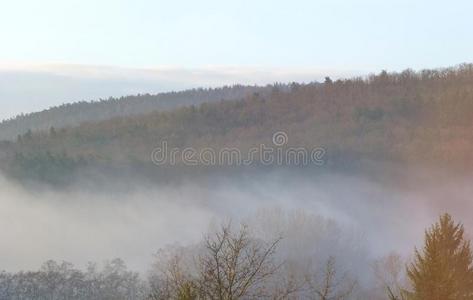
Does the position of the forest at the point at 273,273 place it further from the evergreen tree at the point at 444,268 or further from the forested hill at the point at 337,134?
the forested hill at the point at 337,134

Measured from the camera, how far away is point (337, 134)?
6969 inches

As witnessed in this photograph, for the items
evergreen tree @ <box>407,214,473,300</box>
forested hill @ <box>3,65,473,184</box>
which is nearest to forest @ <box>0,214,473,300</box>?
evergreen tree @ <box>407,214,473,300</box>

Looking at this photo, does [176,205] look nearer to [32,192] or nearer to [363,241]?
[32,192]

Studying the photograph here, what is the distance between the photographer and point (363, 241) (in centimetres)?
11438

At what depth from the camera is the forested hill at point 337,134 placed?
545 ft

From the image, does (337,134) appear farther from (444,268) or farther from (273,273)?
(273,273)

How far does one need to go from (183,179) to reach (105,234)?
22.2m

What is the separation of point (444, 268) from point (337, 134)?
156833 millimetres

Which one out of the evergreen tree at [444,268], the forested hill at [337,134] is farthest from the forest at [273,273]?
the forested hill at [337,134]

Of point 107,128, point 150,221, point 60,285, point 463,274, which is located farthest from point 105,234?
point 463,274

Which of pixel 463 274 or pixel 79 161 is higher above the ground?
pixel 463 274

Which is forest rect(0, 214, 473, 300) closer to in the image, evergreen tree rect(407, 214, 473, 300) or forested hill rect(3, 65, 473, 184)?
evergreen tree rect(407, 214, 473, 300)

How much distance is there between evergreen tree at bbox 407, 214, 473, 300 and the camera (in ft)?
67.4

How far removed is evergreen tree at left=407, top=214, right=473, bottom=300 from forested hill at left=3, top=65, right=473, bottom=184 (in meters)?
137
